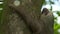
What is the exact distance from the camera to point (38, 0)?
1144 mm

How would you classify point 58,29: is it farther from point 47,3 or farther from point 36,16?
point 36,16

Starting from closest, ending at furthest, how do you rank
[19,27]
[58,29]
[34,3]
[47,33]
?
[19,27] → [34,3] → [47,33] → [58,29]

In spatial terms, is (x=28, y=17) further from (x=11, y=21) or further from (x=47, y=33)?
(x=47, y=33)

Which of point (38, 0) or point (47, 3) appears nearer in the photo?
point (38, 0)

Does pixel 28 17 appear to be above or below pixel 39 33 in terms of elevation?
above

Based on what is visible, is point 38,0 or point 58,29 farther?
point 58,29

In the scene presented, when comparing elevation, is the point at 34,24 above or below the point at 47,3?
above

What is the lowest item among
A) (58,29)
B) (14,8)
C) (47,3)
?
(58,29)

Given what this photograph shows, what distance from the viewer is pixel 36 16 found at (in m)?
1.08

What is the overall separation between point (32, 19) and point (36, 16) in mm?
40

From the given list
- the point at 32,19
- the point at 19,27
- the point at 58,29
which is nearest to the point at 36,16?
the point at 32,19

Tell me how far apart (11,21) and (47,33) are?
34cm

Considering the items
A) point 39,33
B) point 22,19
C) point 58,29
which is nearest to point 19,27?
point 22,19

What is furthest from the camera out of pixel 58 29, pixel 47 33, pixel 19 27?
pixel 58 29
